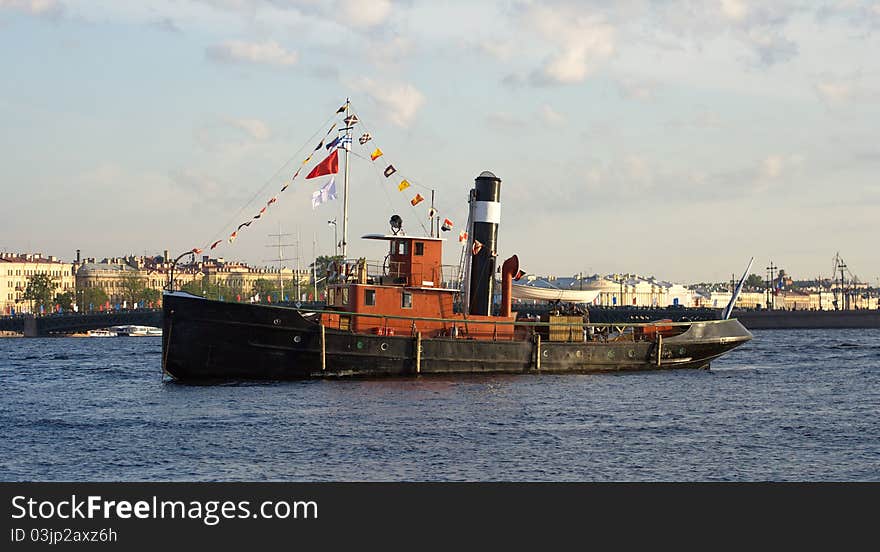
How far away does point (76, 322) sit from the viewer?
500 ft

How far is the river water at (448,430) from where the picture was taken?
29844mm

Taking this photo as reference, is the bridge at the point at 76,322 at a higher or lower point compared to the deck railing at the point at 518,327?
lower

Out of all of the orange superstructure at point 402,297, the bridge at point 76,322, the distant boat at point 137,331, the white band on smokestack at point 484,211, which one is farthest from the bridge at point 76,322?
the orange superstructure at point 402,297

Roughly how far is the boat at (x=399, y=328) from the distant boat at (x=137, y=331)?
11757 centimetres

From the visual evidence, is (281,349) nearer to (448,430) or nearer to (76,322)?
(448,430)

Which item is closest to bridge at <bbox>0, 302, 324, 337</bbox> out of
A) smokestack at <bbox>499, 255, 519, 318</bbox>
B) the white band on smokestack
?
smokestack at <bbox>499, 255, 519, 318</bbox>

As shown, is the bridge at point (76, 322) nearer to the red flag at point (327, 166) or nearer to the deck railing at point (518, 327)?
the deck railing at point (518, 327)
